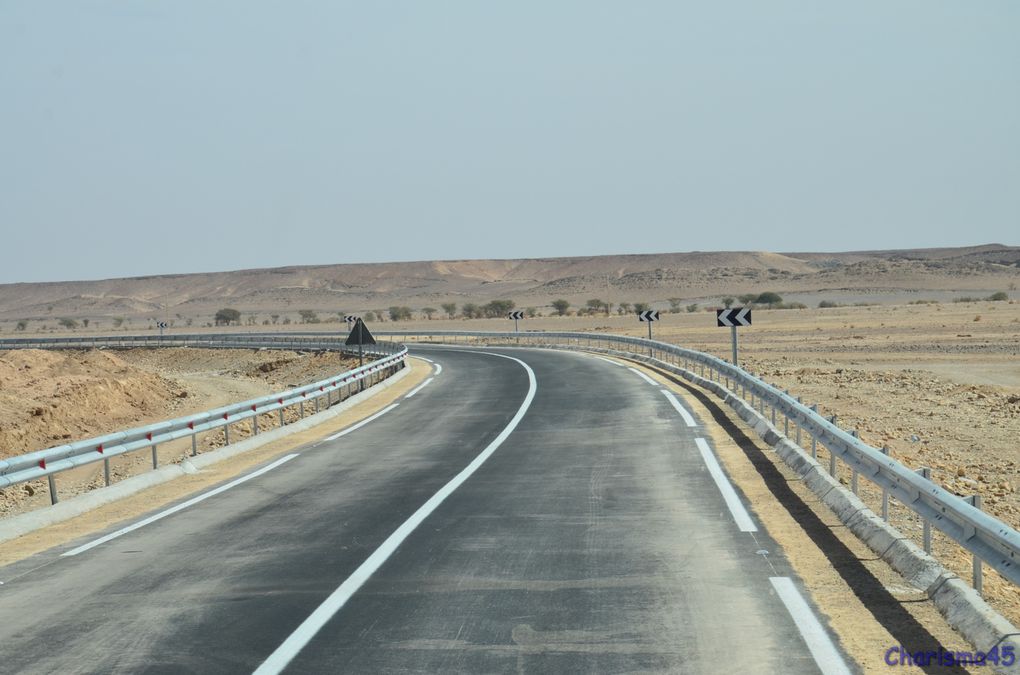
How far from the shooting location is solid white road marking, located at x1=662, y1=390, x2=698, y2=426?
2071 cm

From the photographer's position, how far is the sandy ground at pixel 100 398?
23672 mm

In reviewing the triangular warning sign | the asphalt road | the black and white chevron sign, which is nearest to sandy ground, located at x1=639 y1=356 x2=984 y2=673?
the asphalt road

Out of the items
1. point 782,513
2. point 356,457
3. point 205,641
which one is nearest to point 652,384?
point 356,457

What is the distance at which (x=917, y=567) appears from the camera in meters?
8.34

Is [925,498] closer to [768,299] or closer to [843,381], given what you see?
[843,381]

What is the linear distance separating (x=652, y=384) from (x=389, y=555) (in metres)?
21.0

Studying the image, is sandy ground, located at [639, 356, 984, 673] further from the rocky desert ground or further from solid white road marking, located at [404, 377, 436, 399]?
solid white road marking, located at [404, 377, 436, 399]

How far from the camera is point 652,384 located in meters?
30.4

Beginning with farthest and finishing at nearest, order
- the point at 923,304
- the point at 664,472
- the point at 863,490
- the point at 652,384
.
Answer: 1. the point at 923,304
2. the point at 652,384
3. the point at 664,472
4. the point at 863,490

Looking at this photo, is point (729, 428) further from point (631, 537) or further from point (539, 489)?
point (631, 537)

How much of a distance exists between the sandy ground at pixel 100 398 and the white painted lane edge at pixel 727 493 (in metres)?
8.49

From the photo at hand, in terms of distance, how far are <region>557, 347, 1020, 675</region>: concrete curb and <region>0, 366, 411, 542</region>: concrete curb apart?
27.9ft

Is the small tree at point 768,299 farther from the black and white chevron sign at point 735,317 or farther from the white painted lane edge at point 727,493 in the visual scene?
the white painted lane edge at point 727,493

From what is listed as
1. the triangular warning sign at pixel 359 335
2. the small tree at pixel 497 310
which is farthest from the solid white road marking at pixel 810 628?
the small tree at pixel 497 310
